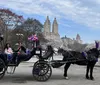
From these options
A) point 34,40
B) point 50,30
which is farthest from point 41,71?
point 50,30

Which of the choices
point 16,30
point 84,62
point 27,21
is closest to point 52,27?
point 27,21

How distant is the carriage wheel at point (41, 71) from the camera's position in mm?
12703

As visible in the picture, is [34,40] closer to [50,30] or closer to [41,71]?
[41,71]

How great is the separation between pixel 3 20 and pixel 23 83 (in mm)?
46070

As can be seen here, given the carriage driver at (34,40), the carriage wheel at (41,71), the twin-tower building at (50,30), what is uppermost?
the twin-tower building at (50,30)

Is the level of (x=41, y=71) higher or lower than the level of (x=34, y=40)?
lower

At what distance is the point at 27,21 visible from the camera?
7462cm

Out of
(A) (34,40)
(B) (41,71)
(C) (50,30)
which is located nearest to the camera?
(B) (41,71)

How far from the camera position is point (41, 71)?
12727 millimetres

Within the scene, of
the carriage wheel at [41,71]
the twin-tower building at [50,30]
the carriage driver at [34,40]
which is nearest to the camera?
the carriage wheel at [41,71]

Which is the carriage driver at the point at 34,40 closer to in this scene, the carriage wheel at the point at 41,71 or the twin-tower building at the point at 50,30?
the carriage wheel at the point at 41,71

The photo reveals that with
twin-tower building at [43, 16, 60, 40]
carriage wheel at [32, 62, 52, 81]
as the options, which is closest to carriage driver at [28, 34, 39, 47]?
carriage wheel at [32, 62, 52, 81]

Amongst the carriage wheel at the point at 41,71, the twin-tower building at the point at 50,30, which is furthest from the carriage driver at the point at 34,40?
the twin-tower building at the point at 50,30

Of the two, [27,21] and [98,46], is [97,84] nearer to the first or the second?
[98,46]
